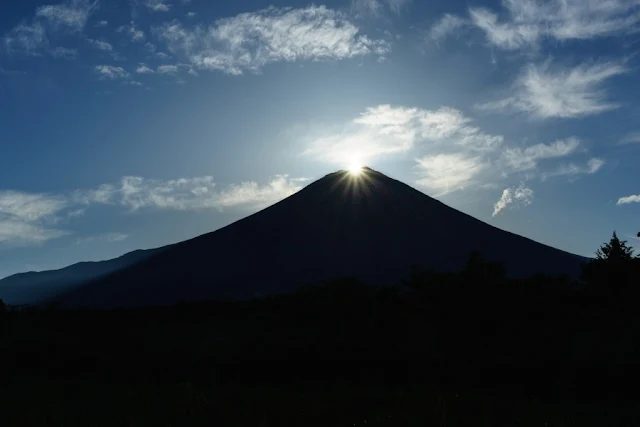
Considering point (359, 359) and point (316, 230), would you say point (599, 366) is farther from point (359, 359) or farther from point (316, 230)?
point (316, 230)

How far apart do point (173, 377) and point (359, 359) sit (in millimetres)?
7149

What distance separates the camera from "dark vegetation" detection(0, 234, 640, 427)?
33.4ft

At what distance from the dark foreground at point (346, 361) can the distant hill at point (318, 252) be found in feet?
305

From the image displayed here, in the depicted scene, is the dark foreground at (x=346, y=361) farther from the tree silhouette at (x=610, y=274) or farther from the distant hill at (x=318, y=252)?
the distant hill at (x=318, y=252)

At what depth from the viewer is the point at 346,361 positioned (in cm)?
2011

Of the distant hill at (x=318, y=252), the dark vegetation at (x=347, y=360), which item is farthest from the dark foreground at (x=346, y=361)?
the distant hill at (x=318, y=252)

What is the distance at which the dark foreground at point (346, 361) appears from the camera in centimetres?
1017

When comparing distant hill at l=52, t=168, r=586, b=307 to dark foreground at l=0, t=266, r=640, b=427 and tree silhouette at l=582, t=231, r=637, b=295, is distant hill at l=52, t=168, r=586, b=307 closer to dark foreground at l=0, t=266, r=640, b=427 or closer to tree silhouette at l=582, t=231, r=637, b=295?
tree silhouette at l=582, t=231, r=637, b=295

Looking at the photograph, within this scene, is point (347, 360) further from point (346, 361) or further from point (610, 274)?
point (610, 274)

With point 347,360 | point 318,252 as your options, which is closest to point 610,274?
point 347,360

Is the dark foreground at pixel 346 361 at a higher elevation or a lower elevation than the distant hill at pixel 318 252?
lower

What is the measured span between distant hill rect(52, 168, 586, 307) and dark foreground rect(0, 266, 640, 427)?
93062 millimetres

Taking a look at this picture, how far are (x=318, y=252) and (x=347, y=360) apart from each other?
128100 millimetres

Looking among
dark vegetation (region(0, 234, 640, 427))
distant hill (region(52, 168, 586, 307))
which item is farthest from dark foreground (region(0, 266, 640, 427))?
distant hill (region(52, 168, 586, 307))
